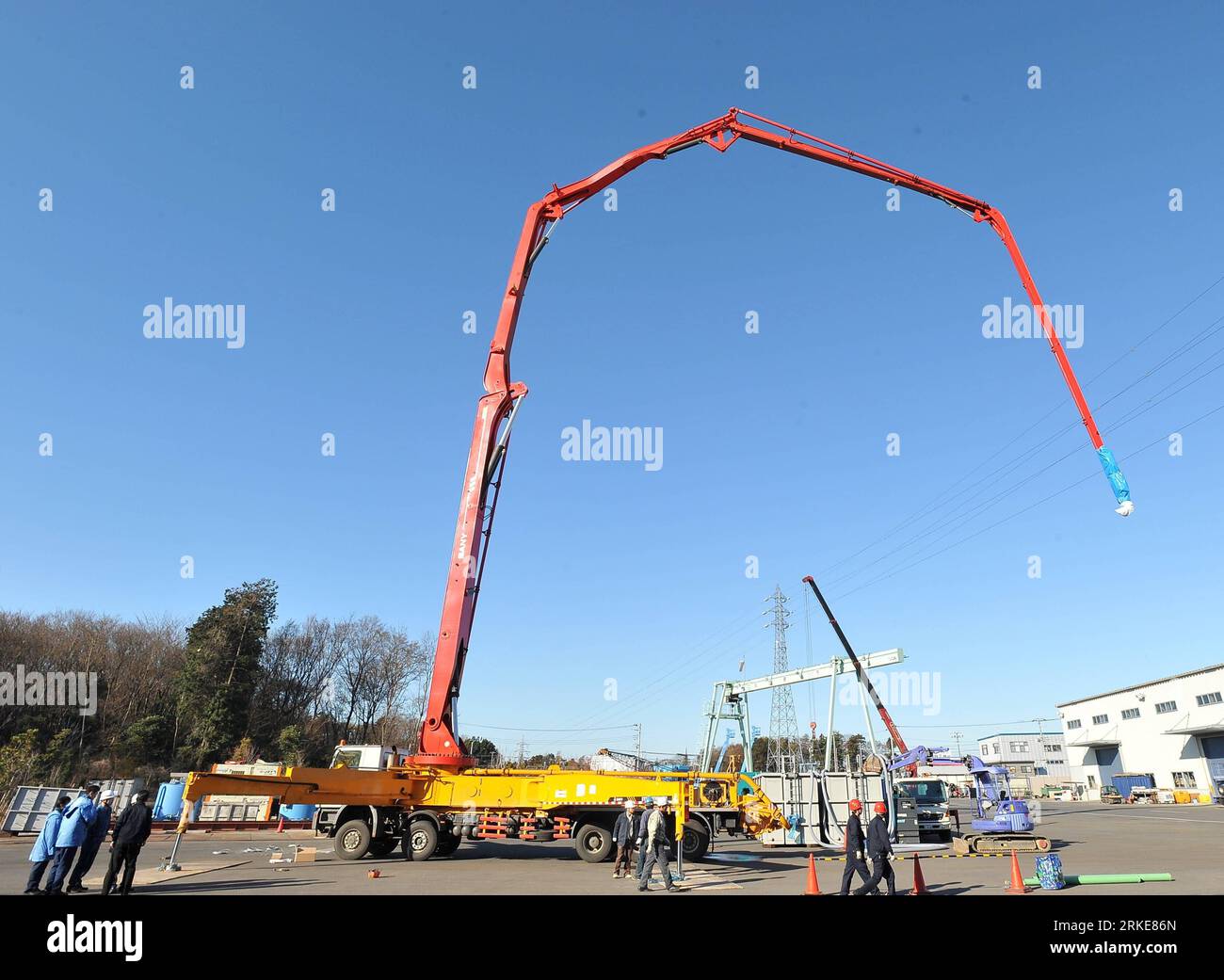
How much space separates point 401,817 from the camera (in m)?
17.6

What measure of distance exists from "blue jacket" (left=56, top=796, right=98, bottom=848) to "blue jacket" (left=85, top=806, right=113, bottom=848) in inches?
9.1

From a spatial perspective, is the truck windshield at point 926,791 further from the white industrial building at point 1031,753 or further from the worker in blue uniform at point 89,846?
the white industrial building at point 1031,753

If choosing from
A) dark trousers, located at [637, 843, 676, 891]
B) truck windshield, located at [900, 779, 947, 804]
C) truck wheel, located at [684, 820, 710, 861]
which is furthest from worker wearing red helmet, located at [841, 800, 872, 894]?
truck windshield, located at [900, 779, 947, 804]

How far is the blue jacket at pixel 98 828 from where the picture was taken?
39.2ft

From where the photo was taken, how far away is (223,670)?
57.3 meters

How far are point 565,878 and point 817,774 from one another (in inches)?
356

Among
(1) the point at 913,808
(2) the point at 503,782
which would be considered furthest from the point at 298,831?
(1) the point at 913,808

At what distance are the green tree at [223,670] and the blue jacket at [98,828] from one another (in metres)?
47.7

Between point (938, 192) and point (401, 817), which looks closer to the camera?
point (401, 817)

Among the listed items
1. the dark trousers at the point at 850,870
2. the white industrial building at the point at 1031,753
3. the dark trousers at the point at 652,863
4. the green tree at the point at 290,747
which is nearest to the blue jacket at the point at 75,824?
the dark trousers at the point at 652,863

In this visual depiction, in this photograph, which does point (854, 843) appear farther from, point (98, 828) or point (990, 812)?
point (990, 812)

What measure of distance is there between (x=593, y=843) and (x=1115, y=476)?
13591 mm

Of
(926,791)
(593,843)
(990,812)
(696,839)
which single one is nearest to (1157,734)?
(990,812)
